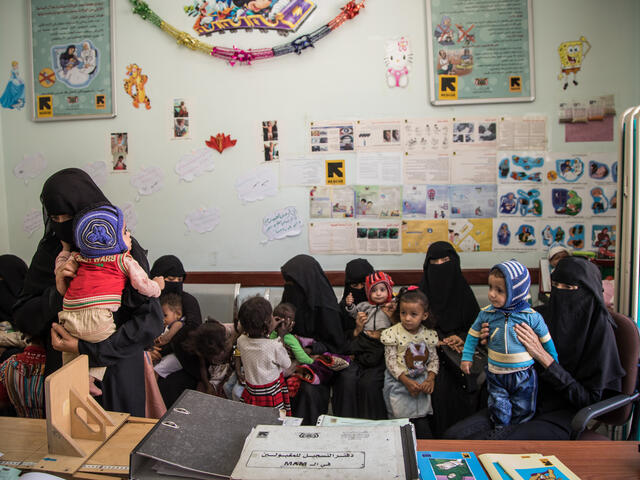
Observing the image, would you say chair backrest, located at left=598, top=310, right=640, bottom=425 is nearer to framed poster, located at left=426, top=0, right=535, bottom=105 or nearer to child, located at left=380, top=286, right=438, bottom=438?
child, located at left=380, top=286, right=438, bottom=438

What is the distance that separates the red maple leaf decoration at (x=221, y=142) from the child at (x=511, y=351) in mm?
2534

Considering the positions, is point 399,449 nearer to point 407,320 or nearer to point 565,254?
point 407,320

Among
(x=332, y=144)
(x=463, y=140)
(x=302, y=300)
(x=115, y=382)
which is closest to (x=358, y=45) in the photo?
(x=332, y=144)

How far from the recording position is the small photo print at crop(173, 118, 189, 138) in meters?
3.86

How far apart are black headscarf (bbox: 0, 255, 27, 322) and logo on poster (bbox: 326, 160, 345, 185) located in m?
2.42

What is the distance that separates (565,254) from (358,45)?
244 centimetres

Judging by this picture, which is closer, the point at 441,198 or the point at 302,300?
the point at 302,300

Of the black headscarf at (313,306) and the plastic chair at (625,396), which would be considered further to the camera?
the black headscarf at (313,306)

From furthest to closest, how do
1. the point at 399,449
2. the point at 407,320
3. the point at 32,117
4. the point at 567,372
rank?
the point at 32,117
the point at 407,320
the point at 567,372
the point at 399,449

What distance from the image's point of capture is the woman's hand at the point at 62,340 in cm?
179

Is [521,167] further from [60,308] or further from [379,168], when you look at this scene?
[60,308]

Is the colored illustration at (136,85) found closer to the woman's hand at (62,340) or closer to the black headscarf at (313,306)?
the black headscarf at (313,306)

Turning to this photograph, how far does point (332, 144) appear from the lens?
3768 mm

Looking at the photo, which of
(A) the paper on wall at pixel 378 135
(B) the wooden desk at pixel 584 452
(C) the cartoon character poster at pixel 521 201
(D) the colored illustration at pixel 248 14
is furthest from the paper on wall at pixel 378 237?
(B) the wooden desk at pixel 584 452
